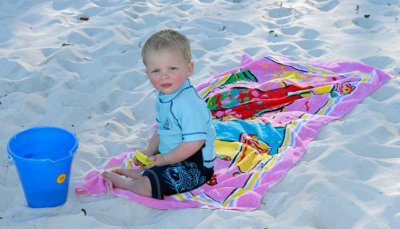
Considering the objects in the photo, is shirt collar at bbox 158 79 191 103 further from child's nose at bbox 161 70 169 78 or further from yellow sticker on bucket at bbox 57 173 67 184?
yellow sticker on bucket at bbox 57 173 67 184

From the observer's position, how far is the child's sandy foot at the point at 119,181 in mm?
2896

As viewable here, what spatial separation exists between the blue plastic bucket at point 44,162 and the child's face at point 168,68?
501mm

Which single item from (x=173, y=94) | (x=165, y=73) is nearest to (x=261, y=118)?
(x=173, y=94)

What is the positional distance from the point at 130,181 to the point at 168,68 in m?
0.63

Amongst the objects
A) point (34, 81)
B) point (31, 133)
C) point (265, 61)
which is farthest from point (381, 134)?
point (34, 81)

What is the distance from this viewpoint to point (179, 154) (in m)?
2.79

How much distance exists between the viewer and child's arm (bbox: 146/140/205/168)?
2.78 meters

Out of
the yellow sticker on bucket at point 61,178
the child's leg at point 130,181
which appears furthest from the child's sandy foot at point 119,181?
the yellow sticker on bucket at point 61,178

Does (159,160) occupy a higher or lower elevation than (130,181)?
higher

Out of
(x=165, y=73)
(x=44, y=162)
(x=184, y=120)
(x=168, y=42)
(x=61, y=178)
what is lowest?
(x=61, y=178)

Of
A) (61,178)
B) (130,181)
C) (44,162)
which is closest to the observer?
(44,162)

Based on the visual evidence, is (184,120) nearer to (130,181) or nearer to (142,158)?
(142,158)

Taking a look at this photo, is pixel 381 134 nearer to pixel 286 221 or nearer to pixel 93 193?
pixel 286 221

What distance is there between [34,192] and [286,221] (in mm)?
1208
